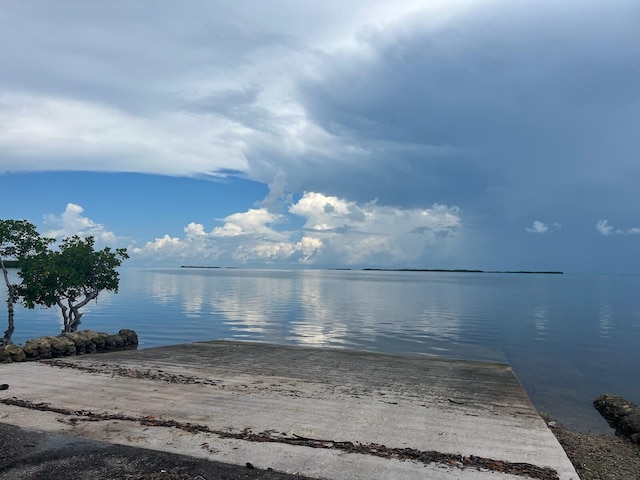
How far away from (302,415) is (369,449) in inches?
104

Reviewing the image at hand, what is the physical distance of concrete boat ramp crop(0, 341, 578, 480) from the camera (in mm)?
8438

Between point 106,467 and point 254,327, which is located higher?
point 106,467

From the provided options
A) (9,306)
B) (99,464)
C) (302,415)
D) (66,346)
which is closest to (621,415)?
(302,415)

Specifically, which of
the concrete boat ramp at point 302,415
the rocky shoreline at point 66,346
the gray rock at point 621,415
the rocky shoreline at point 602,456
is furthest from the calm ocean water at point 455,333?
the concrete boat ramp at point 302,415

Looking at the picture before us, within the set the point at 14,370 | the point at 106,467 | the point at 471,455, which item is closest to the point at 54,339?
the point at 14,370

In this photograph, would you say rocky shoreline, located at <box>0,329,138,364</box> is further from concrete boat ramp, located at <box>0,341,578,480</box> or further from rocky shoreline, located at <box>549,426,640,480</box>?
rocky shoreline, located at <box>549,426,640,480</box>

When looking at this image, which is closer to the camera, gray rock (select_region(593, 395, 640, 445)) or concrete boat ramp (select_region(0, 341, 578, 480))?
concrete boat ramp (select_region(0, 341, 578, 480))

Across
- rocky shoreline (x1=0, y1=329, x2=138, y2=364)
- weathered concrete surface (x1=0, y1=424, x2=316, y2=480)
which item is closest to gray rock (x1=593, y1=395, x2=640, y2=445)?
weathered concrete surface (x1=0, y1=424, x2=316, y2=480)

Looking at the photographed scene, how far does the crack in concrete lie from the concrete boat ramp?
22 millimetres

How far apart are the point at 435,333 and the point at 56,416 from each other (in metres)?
35.3

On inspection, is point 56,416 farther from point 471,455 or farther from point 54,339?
point 54,339

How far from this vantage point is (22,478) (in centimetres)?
718

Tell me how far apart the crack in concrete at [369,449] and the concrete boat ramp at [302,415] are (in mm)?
22

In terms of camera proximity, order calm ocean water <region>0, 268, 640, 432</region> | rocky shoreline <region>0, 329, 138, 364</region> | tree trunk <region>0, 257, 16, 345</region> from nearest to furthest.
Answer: rocky shoreline <region>0, 329, 138, 364</region>, calm ocean water <region>0, 268, 640, 432</region>, tree trunk <region>0, 257, 16, 345</region>
